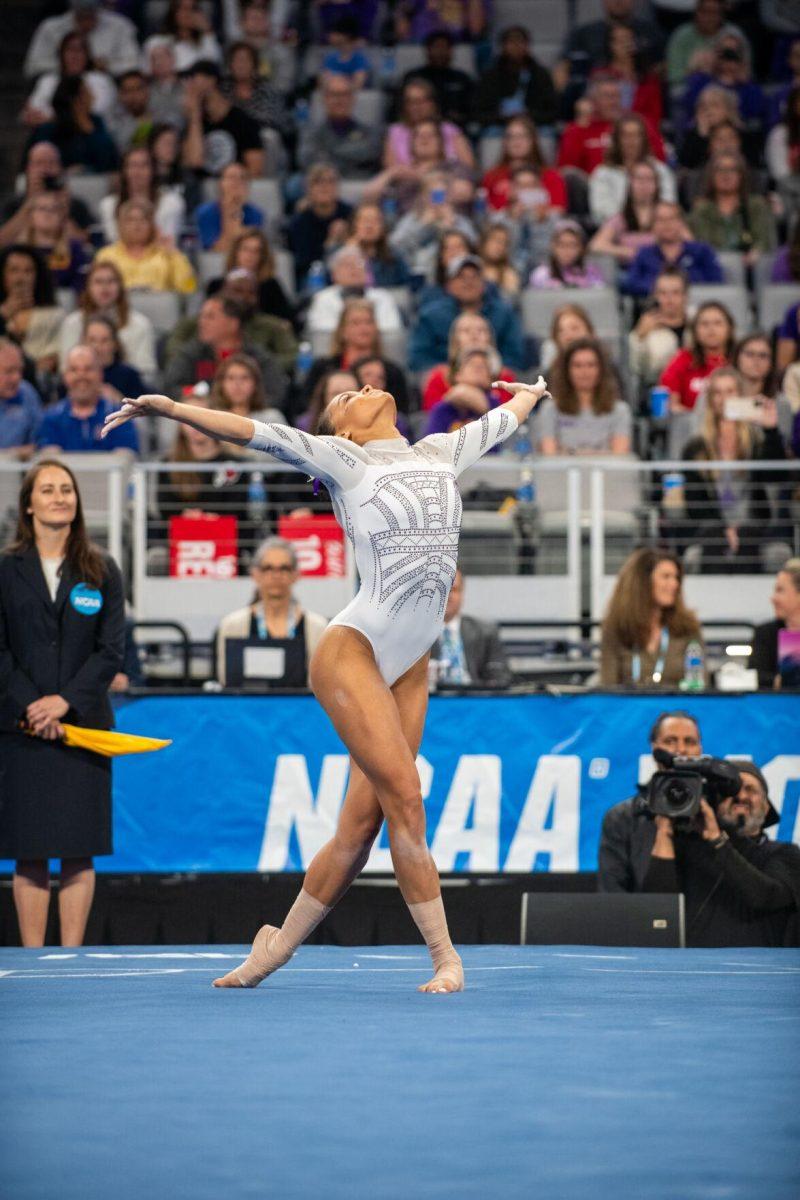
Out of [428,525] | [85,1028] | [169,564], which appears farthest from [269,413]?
[85,1028]

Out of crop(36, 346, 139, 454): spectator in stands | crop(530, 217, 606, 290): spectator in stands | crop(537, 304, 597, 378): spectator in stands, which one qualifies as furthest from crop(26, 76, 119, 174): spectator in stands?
crop(537, 304, 597, 378): spectator in stands

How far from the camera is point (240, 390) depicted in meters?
10.8

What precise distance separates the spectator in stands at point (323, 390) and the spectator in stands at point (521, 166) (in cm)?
323

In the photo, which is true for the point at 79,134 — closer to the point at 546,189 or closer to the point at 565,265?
the point at 546,189

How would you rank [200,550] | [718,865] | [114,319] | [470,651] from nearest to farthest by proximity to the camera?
[718,865], [470,651], [200,550], [114,319]

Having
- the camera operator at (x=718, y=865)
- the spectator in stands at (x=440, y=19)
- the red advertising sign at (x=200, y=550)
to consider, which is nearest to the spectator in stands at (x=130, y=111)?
the spectator in stands at (x=440, y=19)

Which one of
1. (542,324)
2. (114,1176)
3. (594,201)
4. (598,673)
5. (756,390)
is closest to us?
(114,1176)

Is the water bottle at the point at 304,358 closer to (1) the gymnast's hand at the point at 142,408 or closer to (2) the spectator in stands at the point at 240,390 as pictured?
(2) the spectator in stands at the point at 240,390

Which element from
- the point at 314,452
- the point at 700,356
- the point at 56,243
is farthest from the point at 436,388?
the point at 314,452

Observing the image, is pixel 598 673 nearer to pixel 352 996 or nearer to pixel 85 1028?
pixel 352 996

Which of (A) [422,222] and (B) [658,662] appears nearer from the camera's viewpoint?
(B) [658,662]

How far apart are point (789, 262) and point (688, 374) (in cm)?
197

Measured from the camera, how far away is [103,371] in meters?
11.7

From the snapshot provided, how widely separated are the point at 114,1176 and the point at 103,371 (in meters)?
9.25
